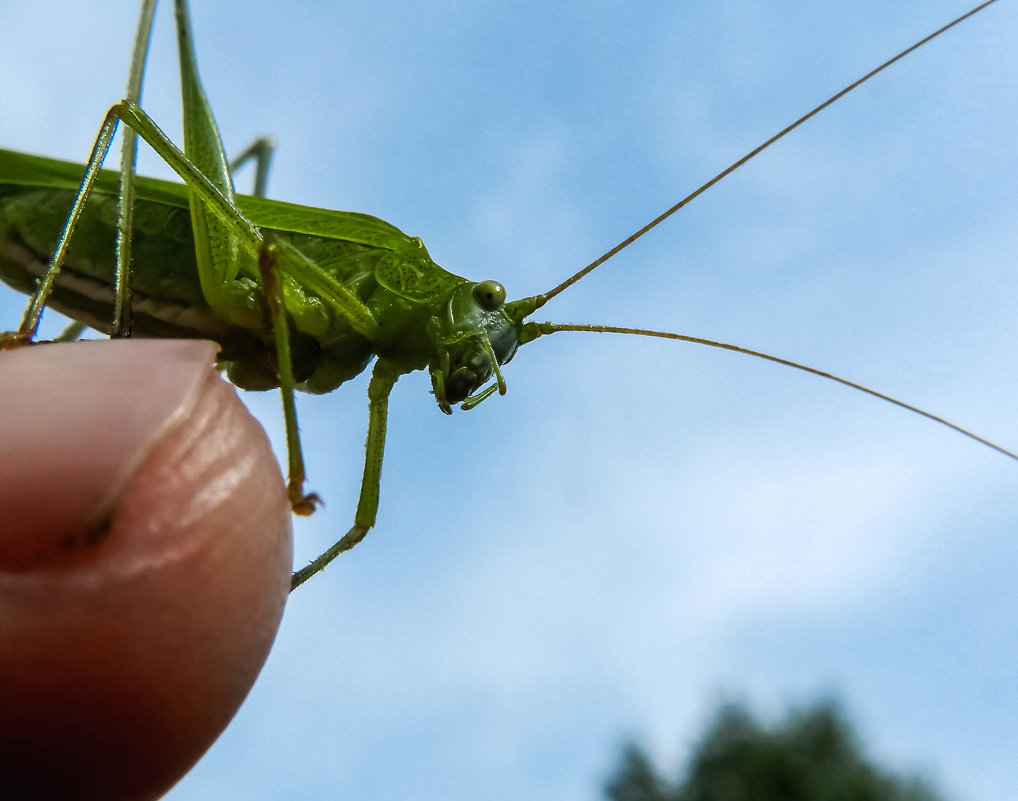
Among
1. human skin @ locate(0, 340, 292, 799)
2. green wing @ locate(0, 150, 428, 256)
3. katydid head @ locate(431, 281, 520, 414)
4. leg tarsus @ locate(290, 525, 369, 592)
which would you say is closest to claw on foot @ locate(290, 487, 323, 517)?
human skin @ locate(0, 340, 292, 799)

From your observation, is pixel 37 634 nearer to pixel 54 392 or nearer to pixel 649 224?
pixel 54 392

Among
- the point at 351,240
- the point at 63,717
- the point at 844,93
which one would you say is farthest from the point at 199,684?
the point at 844,93

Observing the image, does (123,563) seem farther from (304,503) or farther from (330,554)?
(330,554)

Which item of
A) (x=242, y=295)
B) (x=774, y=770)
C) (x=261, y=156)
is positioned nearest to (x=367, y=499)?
(x=242, y=295)

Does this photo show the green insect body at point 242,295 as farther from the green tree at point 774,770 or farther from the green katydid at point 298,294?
the green tree at point 774,770

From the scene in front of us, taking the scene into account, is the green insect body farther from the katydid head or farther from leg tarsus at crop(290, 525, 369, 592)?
leg tarsus at crop(290, 525, 369, 592)
